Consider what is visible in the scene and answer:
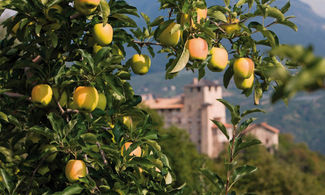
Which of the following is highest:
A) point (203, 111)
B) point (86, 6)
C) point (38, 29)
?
point (86, 6)

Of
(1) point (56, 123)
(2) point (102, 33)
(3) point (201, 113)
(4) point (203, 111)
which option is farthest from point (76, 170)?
(3) point (201, 113)

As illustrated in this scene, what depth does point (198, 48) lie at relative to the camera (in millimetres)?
1436

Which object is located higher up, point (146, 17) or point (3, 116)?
point (146, 17)

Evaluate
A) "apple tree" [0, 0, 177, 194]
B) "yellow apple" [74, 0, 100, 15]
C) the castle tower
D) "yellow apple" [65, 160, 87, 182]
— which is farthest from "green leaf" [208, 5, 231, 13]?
the castle tower

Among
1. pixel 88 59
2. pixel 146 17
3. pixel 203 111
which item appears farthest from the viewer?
pixel 203 111

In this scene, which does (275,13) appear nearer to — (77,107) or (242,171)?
(242,171)

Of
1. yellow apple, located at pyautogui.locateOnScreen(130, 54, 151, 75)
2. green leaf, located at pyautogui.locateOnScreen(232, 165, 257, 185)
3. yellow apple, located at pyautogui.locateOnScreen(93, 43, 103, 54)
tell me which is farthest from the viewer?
yellow apple, located at pyautogui.locateOnScreen(130, 54, 151, 75)

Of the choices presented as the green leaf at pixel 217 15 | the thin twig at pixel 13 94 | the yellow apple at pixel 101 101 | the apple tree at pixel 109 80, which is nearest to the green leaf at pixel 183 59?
the apple tree at pixel 109 80

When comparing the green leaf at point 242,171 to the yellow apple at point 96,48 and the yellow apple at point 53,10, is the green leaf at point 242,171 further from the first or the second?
the yellow apple at point 53,10

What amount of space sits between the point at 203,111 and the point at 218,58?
142 feet

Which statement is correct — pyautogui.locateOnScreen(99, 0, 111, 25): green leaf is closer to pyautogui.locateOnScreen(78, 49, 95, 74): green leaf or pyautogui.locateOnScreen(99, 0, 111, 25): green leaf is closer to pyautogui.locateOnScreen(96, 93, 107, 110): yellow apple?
pyautogui.locateOnScreen(78, 49, 95, 74): green leaf

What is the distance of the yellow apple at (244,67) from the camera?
146 centimetres

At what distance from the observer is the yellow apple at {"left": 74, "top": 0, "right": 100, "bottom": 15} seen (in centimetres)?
154

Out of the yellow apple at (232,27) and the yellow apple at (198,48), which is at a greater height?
the yellow apple at (232,27)
